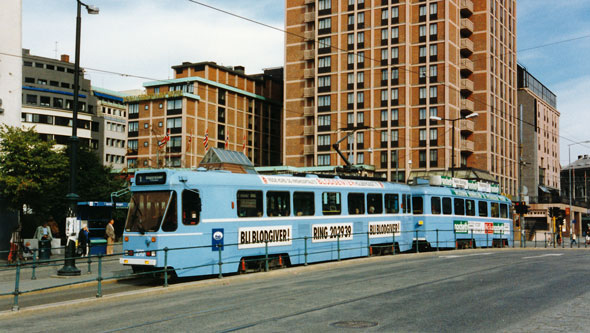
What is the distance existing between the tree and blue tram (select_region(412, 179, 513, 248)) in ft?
59.6

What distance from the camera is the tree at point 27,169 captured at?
96.5ft

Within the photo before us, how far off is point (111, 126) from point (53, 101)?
15111 millimetres

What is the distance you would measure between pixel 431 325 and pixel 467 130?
7440 cm

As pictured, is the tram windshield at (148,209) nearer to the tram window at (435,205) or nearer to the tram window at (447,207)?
A: the tram window at (435,205)

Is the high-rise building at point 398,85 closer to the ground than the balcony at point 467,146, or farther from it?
farther from it

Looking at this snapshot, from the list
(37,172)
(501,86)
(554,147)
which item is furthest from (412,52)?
(37,172)

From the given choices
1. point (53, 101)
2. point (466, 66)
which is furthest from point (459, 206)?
point (53, 101)

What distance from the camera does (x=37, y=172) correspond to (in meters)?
30.6

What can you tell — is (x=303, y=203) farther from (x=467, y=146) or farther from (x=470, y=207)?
(x=467, y=146)

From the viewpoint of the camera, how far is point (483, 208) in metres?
35.1

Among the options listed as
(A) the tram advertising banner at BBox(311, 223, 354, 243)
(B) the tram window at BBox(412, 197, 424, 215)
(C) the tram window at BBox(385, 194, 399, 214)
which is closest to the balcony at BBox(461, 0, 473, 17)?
(B) the tram window at BBox(412, 197, 424, 215)

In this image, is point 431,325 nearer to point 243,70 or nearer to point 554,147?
point 243,70

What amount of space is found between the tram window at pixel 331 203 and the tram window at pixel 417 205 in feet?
25.7

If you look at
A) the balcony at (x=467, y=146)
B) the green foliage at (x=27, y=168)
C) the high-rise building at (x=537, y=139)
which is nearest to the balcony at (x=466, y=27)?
the balcony at (x=467, y=146)
